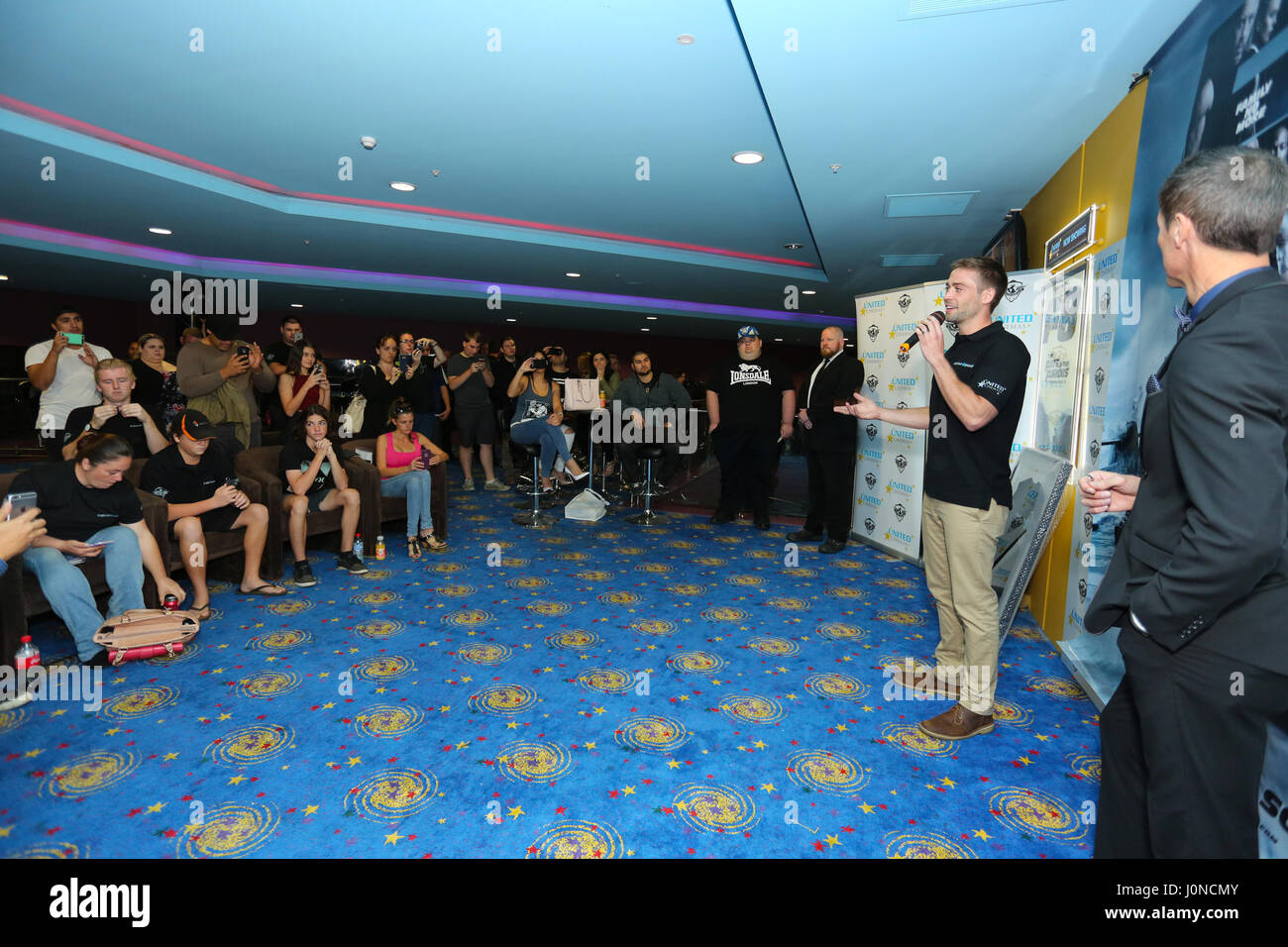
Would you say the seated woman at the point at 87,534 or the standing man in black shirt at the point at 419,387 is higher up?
the standing man in black shirt at the point at 419,387

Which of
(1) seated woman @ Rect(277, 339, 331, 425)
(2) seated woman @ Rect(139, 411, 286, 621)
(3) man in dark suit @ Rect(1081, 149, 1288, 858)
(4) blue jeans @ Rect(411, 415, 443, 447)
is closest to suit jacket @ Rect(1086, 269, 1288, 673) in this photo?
(3) man in dark suit @ Rect(1081, 149, 1288, 858)

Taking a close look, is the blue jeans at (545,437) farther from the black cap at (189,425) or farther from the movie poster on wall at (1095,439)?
the movie poster on wall at (1095,439)

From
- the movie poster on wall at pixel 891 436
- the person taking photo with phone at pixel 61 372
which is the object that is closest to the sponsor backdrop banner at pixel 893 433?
the movie poster on wall at pixel 891 436

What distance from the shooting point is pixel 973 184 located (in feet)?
15.6

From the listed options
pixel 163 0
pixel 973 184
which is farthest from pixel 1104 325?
pixel 163 0

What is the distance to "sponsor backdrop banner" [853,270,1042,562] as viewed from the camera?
4.91 metres

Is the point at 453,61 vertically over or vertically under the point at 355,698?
over

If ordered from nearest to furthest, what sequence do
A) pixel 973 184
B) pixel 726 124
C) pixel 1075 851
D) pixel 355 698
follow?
pixel 1075 851, pixel 355 698, pixel 726 124, pixel 973 184

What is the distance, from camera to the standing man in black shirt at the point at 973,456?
2.40 m

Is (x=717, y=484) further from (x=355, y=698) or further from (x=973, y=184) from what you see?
(x=355, y=698)

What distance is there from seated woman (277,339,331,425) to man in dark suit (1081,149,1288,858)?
5.45 meters

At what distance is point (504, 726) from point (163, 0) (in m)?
3.66

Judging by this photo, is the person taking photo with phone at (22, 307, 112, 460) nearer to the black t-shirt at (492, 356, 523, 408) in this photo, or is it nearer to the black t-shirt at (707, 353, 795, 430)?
the black t-shirt at (492, 356, 523, 408)

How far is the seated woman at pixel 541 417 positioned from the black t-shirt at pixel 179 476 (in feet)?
9.43
